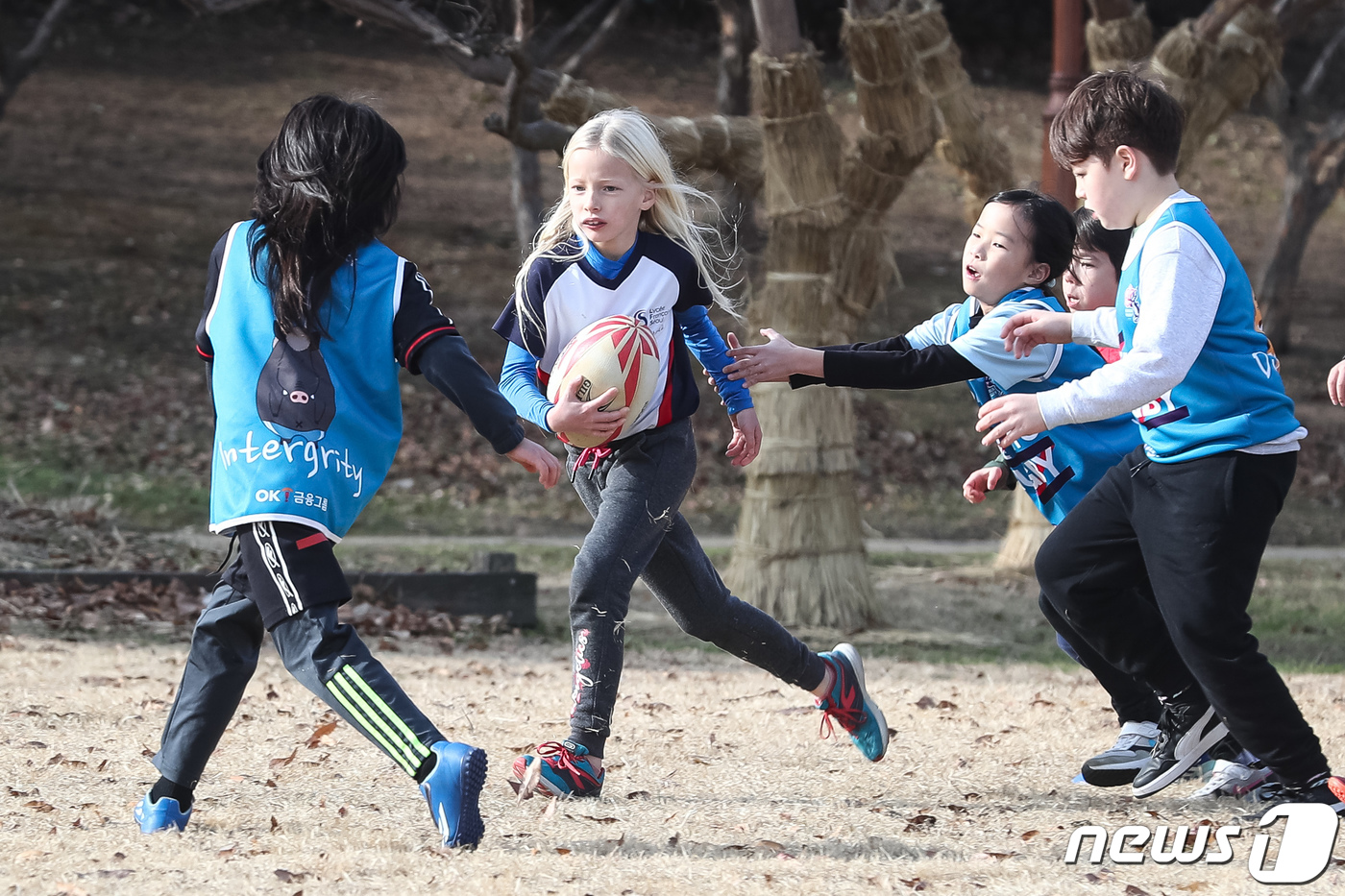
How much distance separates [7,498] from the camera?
11.1 meters

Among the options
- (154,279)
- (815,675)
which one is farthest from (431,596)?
(154,279)

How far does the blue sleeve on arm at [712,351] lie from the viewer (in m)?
4.34

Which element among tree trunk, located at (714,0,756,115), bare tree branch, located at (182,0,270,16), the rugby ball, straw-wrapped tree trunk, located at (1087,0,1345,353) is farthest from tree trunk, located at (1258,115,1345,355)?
the rugby ball

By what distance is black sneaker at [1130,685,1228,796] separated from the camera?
162 inches

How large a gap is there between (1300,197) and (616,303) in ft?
56.6

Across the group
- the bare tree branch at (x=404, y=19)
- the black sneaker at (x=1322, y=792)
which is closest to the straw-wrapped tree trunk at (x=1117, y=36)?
the bare tree branch at (x=404, y=19)

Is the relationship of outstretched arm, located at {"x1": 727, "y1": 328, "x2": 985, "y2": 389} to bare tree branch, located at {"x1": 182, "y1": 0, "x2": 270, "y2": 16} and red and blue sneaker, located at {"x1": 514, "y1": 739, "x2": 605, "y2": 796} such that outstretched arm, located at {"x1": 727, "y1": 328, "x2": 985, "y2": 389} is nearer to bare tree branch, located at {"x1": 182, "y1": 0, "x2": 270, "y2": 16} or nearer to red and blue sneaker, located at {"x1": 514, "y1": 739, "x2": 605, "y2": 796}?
red and blue sneaker, located at {"x1": 514, "y1": 739, "x2": 605, "y2": 796}

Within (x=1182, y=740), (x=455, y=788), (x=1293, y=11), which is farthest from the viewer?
(x=1293, y=11)

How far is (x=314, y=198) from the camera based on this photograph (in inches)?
138

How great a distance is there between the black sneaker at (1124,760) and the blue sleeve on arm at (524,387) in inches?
73.5

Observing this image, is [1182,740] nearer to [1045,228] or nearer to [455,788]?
[1045,228]

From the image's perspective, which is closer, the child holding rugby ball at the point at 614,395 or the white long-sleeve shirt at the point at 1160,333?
the white long-sleeve shirt at the point at 1160,333

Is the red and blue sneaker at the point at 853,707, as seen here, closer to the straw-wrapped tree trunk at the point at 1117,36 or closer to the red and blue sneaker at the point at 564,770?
the red and blue sneaker at the point at 564,770

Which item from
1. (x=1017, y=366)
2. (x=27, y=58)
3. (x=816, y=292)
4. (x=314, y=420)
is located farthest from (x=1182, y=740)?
(x=27, y=58)
